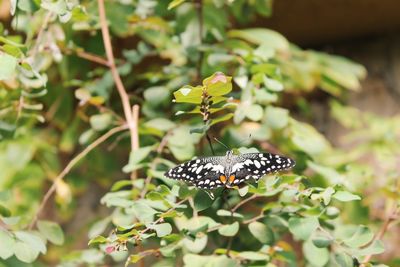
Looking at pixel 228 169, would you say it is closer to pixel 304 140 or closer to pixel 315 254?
pixel 315 254

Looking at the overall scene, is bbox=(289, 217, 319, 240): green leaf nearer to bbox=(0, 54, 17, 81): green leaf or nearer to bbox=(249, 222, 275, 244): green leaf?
bbox=(249, 222, 275, 244): green leaf

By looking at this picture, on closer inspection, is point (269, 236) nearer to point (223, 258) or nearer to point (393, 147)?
point (223, 258)

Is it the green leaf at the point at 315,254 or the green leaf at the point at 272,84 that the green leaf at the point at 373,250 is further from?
the green leaf at the point at 272,84

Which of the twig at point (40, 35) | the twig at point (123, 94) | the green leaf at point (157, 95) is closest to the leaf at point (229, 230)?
the twig at point (123, 94)

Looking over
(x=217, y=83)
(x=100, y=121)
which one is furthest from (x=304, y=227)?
(x=100, y=121)

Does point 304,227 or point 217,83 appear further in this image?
point 304,227

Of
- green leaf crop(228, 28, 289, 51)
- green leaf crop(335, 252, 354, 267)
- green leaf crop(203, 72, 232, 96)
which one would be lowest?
green leaf crop(335, 252, 354, 267)

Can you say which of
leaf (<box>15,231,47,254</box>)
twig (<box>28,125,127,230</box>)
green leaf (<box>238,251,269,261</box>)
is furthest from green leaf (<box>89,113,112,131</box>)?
green leaf (<box>238,251,269,261</box>)

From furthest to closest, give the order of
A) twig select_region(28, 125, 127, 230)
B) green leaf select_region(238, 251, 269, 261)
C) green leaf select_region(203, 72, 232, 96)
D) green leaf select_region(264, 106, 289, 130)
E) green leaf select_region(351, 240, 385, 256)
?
green leaf select_region(264, 106, 289, 130) < twig select_region(28, 125, 127, 230) < green leaf select_region(238, 251, 269, 261) < green leaf select_region(351, 240, 385, 256) < green leaf select_region(203, 72, 232, 96)
